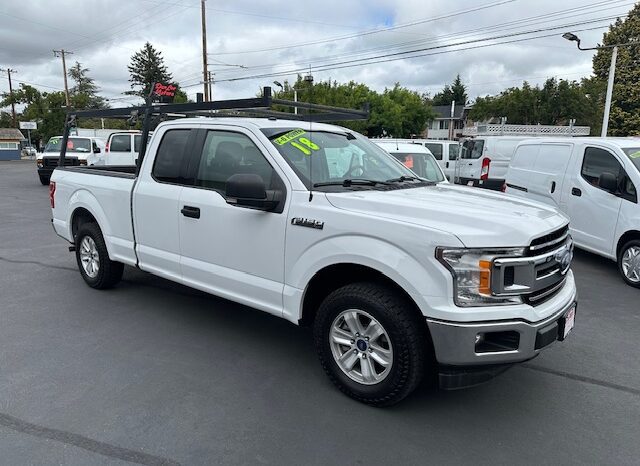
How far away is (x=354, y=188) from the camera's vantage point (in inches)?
143

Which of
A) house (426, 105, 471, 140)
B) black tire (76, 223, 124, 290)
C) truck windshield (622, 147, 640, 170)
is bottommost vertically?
black tire (76, 223, 124, 290)

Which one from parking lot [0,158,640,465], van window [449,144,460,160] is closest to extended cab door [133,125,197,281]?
parking lot [0,158,640,465]

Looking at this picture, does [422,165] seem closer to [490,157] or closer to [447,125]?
[490,157]

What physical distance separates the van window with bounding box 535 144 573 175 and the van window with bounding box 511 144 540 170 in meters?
0.11

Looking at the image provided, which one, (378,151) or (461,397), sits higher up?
(378,151)

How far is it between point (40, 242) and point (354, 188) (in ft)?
23.1

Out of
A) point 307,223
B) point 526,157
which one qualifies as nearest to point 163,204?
point 307,223

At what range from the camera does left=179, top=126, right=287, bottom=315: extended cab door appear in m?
3.62

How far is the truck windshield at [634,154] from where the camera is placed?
20.6 feet

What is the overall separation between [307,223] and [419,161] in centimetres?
633

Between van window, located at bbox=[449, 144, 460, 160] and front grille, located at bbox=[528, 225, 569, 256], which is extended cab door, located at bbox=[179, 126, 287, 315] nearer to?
front grille, located at bbox=[528, 225, 569, 256]

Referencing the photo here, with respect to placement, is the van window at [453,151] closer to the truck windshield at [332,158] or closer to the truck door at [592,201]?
the truck door at [592,201]

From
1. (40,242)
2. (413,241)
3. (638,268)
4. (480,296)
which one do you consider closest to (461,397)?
(480,296)

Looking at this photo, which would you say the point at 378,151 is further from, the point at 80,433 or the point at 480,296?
the point at 80,433
